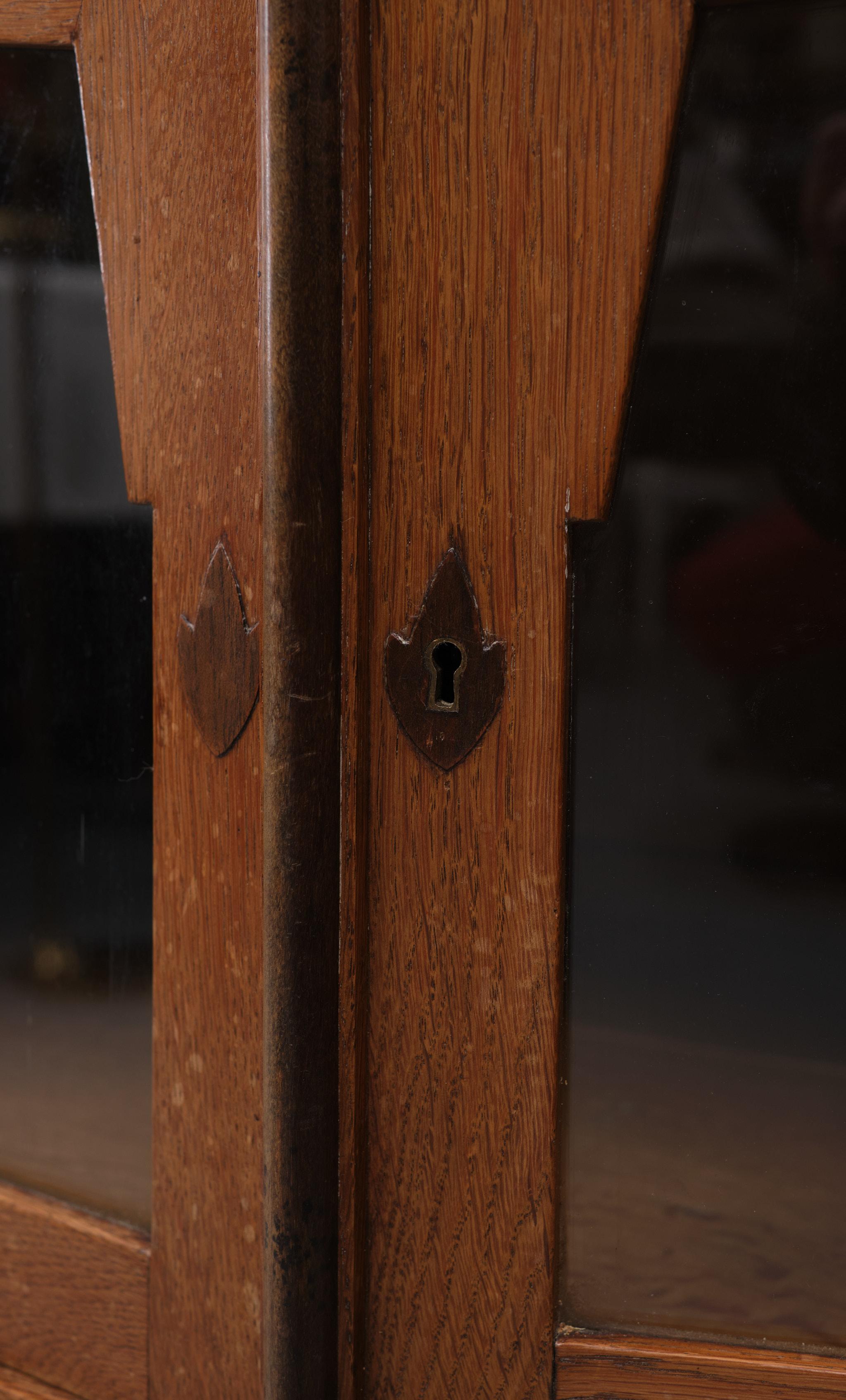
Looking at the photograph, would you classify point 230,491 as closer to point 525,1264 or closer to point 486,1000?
point 486,1000

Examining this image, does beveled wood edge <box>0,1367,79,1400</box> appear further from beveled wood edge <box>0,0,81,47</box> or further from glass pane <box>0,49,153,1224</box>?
beveled wood edge <box>0,0,81,47</box>

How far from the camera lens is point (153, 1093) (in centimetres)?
61

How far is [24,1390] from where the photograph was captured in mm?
651

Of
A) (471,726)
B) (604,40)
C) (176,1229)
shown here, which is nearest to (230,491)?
(471,726)

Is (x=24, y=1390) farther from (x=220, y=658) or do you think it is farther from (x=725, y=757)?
(x=725, y=757)

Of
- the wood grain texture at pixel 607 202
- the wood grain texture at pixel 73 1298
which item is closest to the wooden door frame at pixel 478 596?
the wood grain texture at pixel 607 202

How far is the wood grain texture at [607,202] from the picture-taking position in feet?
1.66

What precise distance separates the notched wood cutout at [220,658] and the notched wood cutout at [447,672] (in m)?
0.08

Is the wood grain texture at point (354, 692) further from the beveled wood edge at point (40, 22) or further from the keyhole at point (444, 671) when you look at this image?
the beveled wood edge at point (40, 22)

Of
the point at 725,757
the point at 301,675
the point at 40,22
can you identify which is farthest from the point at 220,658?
the point at 40,22

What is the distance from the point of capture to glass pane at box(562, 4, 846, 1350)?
52 centimetres

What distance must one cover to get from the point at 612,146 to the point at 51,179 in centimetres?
34

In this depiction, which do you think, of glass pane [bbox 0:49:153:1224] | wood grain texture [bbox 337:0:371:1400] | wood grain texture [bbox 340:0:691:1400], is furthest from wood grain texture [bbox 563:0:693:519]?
glass pane [bbox 0:49:153:1224]

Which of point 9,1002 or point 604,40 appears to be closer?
point 604,40
